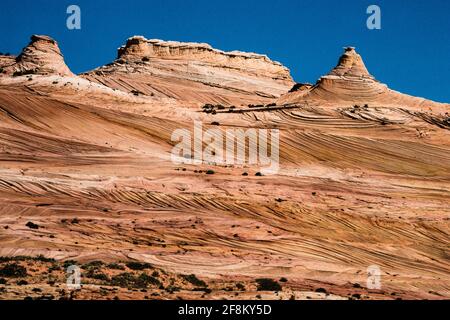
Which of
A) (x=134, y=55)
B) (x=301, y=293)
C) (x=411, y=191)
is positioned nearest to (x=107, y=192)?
(x=301, y=293)

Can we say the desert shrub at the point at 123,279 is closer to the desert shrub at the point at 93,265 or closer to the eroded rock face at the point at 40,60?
the desert shrub at the point at 93,265

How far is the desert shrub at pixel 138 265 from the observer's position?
36281mm

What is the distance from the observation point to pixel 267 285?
35.8m

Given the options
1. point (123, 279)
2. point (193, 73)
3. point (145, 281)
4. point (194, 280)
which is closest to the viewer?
point (123, 279)

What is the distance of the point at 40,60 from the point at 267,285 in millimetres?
31476

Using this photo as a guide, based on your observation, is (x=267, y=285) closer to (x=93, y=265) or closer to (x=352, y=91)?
(x=93, y=265)

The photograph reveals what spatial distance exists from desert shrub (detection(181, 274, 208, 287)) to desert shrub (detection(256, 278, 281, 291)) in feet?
7.50

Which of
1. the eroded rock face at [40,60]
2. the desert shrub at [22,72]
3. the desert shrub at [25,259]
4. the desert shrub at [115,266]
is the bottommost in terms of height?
the desert shrub at [115,266]

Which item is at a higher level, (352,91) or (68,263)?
(352,91)

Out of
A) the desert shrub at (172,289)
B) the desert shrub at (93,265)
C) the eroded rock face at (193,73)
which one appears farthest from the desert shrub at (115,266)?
the eroded rock face at (193,73)

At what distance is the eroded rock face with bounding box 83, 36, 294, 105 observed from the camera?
72875 mm

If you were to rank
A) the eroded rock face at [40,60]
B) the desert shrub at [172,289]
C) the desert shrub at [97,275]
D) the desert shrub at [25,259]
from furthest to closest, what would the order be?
the eroded rock face at [40,60]
the desert shrub at [25,259]
the desert shrub at [97,275]
the desert shrub at [172,289]

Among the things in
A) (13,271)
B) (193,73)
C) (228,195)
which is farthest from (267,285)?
(193,73)

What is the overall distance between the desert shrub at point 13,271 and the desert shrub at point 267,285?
9414 mm
